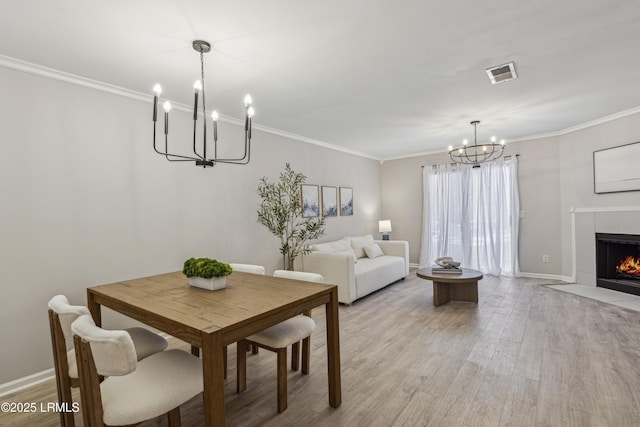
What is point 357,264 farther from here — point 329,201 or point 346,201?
point 346,201

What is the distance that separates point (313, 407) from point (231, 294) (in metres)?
0.94

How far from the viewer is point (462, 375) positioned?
2402 mm

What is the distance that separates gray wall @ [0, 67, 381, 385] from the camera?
2365 mm

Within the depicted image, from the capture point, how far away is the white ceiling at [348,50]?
186cm

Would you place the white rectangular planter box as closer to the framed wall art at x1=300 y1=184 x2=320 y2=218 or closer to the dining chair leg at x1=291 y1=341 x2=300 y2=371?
the dining chair leg at x1=291 y1=341 x2=300 y2=371

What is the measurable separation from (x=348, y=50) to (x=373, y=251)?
3829 millimetres

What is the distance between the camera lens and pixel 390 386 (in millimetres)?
2281

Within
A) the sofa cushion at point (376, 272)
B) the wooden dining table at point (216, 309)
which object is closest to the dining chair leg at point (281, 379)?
the wooden dining table at point (216, 309)

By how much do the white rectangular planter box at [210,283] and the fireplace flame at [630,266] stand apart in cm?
555

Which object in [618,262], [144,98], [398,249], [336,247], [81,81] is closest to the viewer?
[81,81]

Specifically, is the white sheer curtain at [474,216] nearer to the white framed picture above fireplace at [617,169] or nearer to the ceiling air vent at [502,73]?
the white framed picture above fireplace at [617,169]

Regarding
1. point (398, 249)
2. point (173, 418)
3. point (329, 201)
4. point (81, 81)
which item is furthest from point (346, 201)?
point (173, 418)

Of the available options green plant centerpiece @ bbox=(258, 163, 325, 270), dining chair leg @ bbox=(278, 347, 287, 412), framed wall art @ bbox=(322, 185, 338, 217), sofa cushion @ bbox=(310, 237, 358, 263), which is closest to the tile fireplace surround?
sofa cushion @ bbox=(310, 237, 358, 263)

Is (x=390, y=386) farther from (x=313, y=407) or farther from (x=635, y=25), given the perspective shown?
(x=635, y=25)
